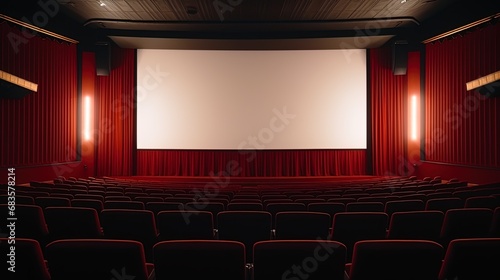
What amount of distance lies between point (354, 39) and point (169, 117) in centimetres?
690

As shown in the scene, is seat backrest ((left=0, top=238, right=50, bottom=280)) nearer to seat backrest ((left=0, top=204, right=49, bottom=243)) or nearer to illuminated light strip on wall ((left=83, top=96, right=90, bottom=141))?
seat backrest ((left=0, top=204, right=49, bottom=243))

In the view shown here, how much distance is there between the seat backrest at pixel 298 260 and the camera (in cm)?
179

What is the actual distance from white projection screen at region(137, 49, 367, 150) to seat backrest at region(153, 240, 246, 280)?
10.4 meters

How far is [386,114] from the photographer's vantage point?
12.5 m

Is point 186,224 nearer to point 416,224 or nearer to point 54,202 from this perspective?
point 54,202

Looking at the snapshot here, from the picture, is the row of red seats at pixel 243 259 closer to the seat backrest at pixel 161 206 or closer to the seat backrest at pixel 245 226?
the seat backrest at pixel 245 226

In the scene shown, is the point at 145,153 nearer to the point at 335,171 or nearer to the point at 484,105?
the point at 335,171

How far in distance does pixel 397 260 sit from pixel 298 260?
0.52 meters

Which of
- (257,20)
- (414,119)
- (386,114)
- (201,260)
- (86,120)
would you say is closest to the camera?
(201,260)

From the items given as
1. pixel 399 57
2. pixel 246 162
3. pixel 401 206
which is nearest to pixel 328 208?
pixel 401 206

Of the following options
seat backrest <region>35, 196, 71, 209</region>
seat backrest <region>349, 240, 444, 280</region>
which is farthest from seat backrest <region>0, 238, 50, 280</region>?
seat backrest <region>35, 196, 71, 209</region>

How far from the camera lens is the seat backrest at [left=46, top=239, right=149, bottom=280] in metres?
1.79

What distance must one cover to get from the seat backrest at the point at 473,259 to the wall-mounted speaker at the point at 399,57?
10.8 meters

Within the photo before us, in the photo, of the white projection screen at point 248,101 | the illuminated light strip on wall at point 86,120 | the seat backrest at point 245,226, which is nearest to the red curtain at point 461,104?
the white projection screen at point 248,101
